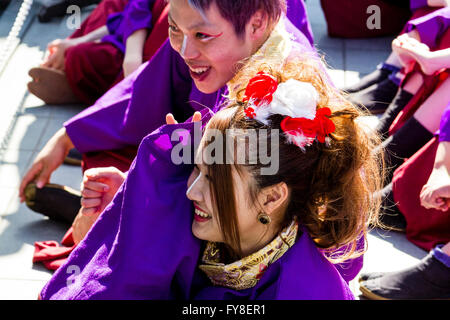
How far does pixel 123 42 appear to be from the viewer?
119 inches

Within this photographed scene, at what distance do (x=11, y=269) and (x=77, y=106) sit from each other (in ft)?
3.61

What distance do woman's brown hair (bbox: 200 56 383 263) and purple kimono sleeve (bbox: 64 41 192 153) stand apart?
0.59 meters

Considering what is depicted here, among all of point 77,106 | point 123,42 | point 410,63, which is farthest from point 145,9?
point 410,63

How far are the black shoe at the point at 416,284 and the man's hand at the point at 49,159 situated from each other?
1150 millimetres

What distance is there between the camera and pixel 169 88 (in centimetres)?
215

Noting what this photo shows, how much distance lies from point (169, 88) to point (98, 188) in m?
0.48

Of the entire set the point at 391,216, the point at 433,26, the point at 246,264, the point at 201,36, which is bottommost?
the point at 391,216

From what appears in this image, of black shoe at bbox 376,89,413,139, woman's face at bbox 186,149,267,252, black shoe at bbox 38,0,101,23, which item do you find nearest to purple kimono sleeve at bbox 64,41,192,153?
woman's face at bbox 186,149,267,252

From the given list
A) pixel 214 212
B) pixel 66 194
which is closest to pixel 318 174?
pixel 214 212

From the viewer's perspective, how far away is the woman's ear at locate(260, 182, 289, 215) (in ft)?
4.72

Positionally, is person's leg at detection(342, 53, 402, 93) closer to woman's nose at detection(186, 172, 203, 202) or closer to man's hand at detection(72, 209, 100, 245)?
man's hand at detection(72, 209, 100, 245)

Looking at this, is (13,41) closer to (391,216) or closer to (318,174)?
(391,216)

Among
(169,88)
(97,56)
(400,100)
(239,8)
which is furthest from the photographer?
(97,56)
